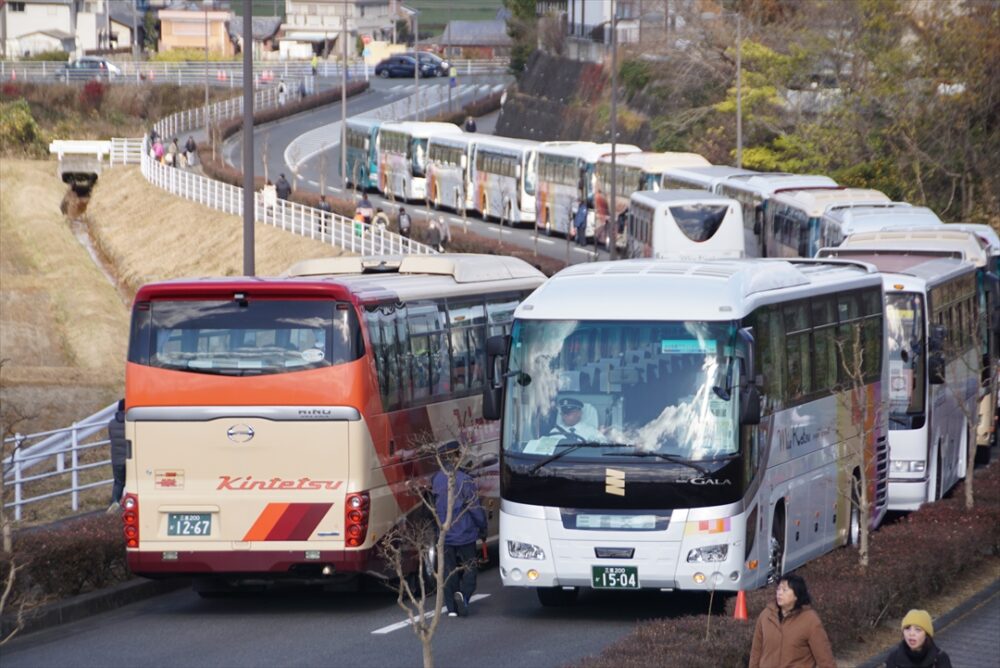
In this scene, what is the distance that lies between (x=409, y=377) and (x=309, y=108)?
84.1 meters

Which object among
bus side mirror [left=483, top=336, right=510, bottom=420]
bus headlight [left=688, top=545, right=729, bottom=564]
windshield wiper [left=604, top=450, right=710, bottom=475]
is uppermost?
bus side mirror [left=483, top=336, right=510, bottom=420]

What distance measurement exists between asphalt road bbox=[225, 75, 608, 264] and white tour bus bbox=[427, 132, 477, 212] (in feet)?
2.00

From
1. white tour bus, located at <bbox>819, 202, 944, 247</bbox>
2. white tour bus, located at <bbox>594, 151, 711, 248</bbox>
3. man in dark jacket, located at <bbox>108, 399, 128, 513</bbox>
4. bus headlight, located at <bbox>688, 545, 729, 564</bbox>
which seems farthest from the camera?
white tour bus, located at <bbox>594, 151, 711, 248</bbox>

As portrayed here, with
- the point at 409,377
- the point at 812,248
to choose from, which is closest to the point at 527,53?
the point at 812,248

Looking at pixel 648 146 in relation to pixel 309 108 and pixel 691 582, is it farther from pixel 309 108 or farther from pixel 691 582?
pixel 691 582

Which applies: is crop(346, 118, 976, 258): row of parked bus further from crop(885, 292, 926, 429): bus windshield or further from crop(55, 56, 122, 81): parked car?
crop(55, 56, 122, 81): parked car

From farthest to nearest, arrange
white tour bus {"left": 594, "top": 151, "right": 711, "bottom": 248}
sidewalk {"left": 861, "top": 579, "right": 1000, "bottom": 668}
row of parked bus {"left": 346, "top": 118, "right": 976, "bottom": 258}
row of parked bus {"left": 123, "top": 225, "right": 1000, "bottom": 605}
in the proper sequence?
1. white tour bus {"left": 594, "top": 151, "right": 711, "bottom": 248}
2. row of parked bus {"left": 346, "top": 118, "right": 976, "bottom": 258}
3. row of parked bus {"left": 123, "top": 225, "right": 1000, "bottom": 605}
4. sidewalk {"left": 861, "top": 579, "right": 1000, "bottom": 668}

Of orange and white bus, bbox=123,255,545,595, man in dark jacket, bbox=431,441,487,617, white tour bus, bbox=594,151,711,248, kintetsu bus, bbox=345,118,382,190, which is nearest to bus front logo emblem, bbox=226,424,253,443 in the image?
orange and white bus, bbox=123,255,545,595

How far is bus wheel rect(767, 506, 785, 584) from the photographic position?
14.9 m

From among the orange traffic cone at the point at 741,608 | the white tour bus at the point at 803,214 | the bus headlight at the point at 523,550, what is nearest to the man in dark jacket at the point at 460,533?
the bus headlight at the point at 523,550

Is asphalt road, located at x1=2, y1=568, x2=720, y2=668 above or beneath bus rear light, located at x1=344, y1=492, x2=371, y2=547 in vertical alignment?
beneath

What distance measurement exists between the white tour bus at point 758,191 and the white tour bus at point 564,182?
8889 mm

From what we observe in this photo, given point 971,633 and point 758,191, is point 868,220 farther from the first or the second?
point 971,633

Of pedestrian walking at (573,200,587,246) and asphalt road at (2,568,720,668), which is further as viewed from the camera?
pedestrian walking at (573,200,587,246)
